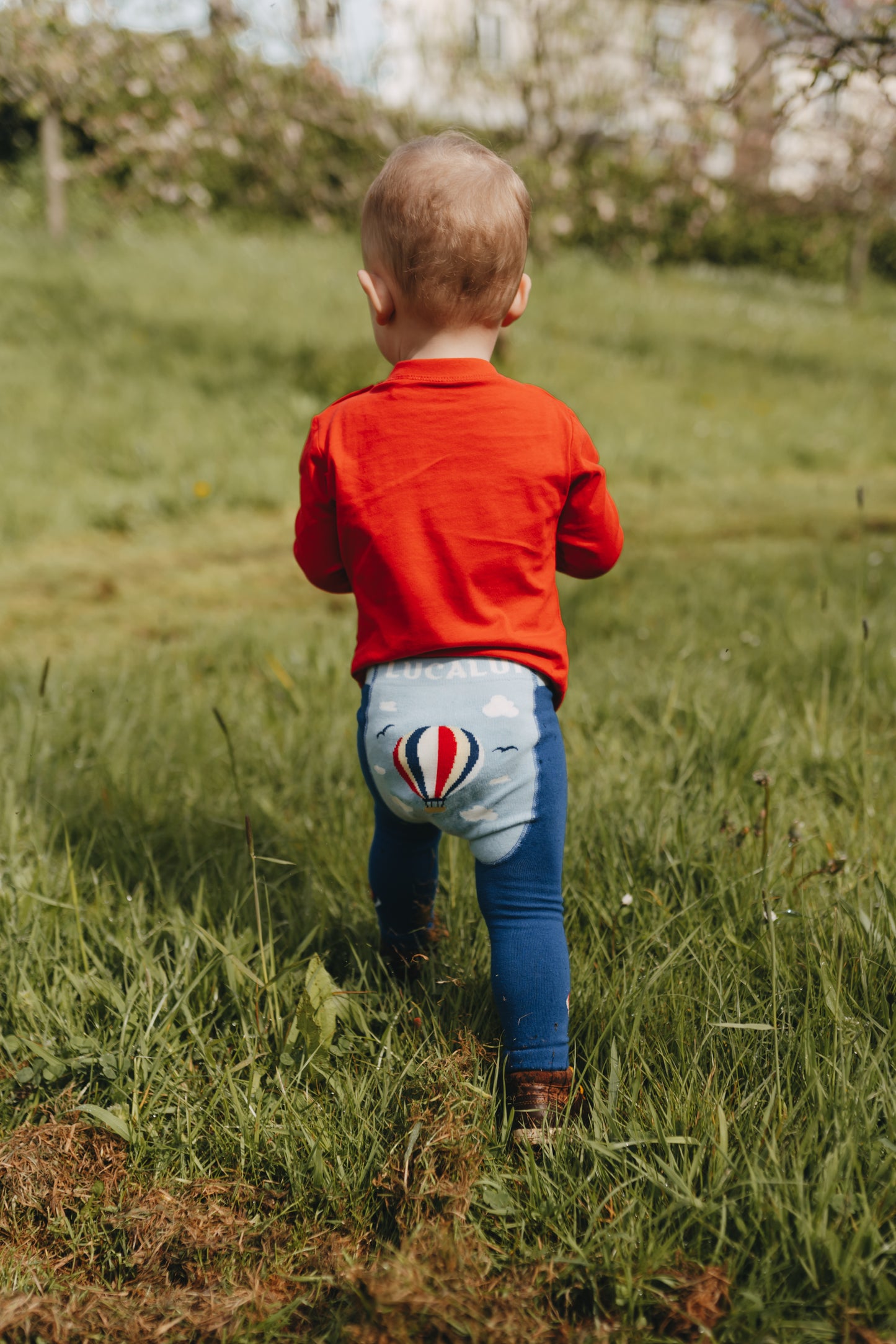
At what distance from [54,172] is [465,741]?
986cm

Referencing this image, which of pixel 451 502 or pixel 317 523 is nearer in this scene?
pixel 451 502

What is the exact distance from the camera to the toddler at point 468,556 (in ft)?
4.84

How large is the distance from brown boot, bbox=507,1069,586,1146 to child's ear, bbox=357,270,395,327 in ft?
3.96

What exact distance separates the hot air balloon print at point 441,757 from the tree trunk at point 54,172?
26.9 feet

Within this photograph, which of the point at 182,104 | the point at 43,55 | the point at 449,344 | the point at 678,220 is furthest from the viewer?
the point at 678,220

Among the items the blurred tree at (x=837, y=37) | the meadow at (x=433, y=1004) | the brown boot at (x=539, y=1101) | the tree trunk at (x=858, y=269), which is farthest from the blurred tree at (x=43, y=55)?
the tree trunk at (x=858, y=269)

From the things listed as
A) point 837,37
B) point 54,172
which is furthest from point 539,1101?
point 54,172

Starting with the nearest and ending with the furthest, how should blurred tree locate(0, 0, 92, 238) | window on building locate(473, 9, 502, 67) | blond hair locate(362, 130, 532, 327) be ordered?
blond hair locate(362, 130, 532, 327) < blurred tree locate(0, 0, 92, 238) < window on building locate(473, 9, 502, 67)

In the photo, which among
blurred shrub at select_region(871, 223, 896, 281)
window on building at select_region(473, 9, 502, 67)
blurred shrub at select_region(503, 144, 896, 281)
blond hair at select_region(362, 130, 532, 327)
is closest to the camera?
blond hair at select_region(362, 130, 532, 327)

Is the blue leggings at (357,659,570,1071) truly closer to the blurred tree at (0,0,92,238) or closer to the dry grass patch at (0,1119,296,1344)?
the dry grass patch at (0,1119,296,1344)

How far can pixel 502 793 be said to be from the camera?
1.50m

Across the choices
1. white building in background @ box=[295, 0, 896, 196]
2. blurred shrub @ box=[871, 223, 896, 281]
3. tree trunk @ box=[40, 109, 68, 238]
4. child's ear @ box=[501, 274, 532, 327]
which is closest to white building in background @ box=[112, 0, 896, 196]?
white building in background @ box=[295, 0, 896, 196]

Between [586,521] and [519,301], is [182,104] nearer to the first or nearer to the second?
[519,301]

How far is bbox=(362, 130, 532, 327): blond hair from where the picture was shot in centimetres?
145
